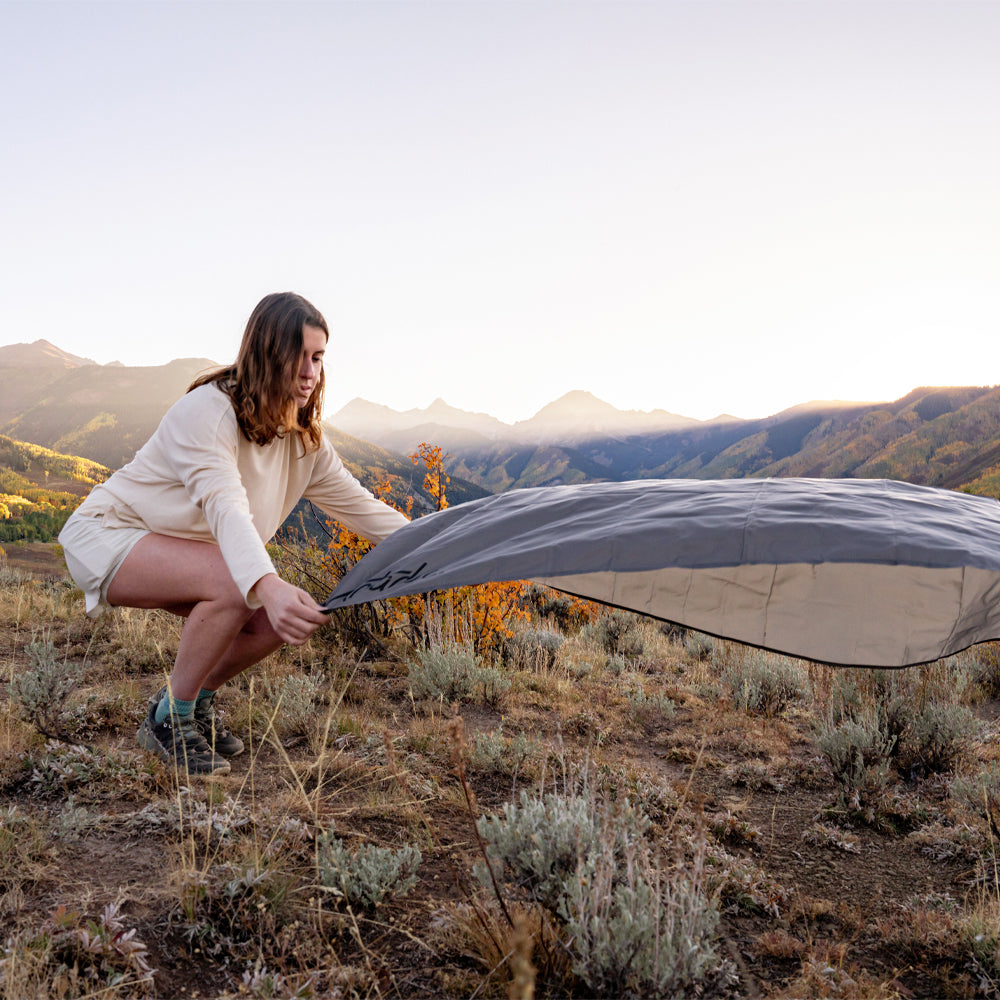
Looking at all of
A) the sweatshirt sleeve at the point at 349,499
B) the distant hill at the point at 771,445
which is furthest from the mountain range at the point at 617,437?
the sweatshirt sleeve at the point at 349,499

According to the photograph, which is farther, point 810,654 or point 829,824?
point 829,824

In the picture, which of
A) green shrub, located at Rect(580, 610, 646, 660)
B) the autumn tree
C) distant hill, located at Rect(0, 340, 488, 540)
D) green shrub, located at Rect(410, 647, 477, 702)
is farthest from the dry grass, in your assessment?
distant hill, located at Rect(0, 340, 488, 540)

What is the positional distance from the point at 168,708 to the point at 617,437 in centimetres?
15742

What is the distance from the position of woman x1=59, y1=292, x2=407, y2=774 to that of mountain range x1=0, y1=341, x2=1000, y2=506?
35.4 metres

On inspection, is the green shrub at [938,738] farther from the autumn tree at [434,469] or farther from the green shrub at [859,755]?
the autumn tree at [434,469]

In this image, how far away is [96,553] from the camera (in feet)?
8.43

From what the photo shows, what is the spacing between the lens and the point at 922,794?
3.05m

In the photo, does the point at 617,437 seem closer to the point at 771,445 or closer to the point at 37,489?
the point at 771,445

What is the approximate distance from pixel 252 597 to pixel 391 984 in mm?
1119

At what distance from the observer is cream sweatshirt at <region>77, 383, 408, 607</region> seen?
2.20 meters

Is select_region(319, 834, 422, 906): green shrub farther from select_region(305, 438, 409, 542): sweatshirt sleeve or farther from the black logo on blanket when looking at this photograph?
select_region(305, 438, 409, 542): sweatshirt sleeve

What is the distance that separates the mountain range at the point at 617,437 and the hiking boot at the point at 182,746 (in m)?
35.6

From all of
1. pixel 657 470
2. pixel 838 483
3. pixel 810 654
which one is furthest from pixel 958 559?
pixel 657 470

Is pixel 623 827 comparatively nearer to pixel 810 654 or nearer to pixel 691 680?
pixel 810 654
